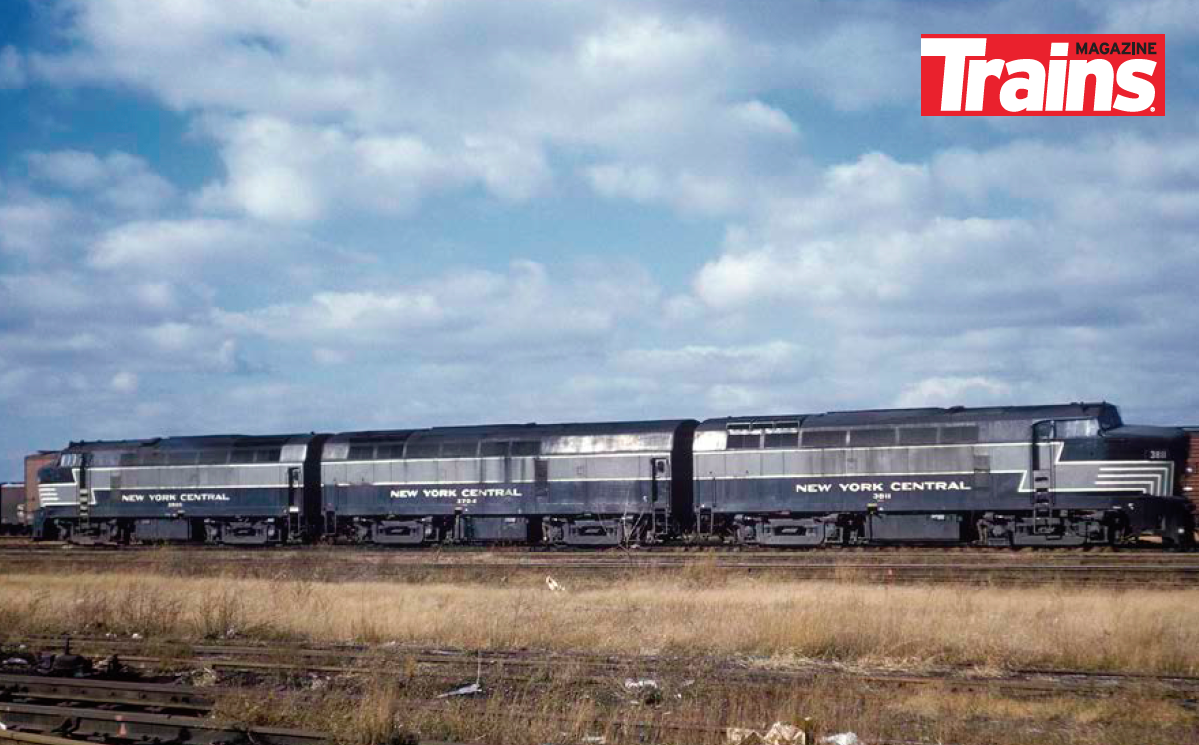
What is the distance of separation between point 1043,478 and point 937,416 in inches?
137

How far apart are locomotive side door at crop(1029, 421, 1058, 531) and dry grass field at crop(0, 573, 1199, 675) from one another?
901 cm

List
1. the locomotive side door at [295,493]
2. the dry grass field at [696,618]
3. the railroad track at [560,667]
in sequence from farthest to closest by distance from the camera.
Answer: the locomotive side door at [295,493] → the dry grass field at [696,618] → the railroad track at [560,667]

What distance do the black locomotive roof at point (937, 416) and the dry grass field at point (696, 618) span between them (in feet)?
33.0

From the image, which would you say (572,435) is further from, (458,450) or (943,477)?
(943,477)

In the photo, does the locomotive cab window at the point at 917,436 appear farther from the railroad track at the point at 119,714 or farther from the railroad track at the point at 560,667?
the railroad track at the point at 119,714

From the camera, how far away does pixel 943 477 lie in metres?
30.5

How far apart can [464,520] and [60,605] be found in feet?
54.0

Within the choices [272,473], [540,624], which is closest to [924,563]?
[540,624]

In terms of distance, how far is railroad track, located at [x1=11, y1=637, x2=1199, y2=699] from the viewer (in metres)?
12.9

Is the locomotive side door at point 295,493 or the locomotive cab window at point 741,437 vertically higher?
the locomotive cab window at point 741,437

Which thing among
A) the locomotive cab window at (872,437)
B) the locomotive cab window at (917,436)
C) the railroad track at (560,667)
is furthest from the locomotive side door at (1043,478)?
the railroad track at (560,667)

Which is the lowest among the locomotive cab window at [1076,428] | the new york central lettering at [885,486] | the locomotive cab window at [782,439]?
the new york central lettering at [885,486]

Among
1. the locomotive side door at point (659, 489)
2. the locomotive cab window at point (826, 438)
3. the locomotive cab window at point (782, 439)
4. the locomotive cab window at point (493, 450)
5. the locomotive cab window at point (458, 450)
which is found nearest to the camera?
the locomotive cab window at point (826, 438)

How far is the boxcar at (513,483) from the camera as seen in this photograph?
34.4m
